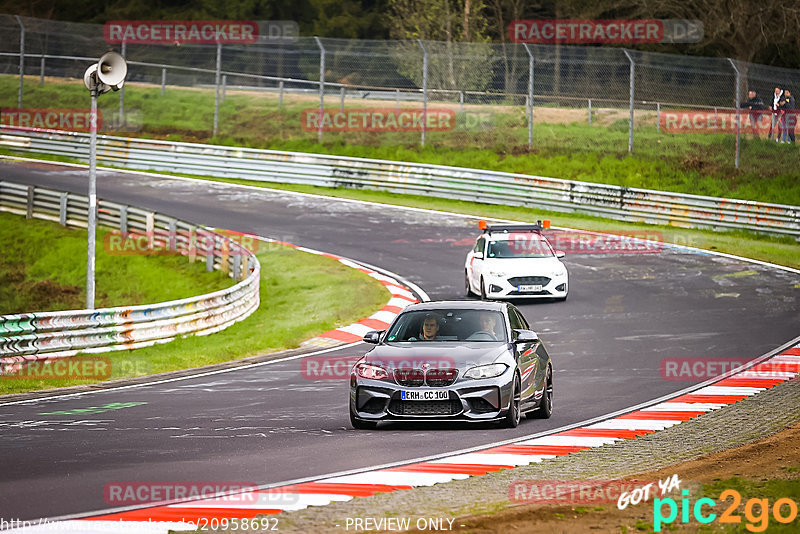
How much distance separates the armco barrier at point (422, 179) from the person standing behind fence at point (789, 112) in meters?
3.24

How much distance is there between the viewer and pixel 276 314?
75.8ft

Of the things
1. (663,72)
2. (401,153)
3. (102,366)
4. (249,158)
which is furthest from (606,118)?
(102,366)

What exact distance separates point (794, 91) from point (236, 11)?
151ft

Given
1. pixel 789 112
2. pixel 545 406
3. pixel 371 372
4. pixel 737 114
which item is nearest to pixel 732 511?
pixel 371 372

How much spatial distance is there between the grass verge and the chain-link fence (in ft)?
33.4

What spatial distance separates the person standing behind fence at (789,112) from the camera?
3231 cm

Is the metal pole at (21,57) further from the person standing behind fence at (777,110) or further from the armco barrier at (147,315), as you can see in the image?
the person standing behind fence at (777,110)

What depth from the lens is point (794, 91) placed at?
32.7 meters

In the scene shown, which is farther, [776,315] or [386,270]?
[386,270]

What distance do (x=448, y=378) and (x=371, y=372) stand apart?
Answer: 2.54ft

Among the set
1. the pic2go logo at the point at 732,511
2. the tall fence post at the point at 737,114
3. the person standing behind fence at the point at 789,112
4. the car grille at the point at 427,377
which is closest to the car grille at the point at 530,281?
the car grille at the point at 427,377

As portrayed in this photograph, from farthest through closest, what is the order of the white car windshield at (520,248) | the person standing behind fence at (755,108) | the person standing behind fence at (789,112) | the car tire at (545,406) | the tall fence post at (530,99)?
the tall fence post at (530,99)
the person standing behind fence at (755,108)
the person standing behind fence at (789,112)
the white car windshield at (520,248)
the car tire at (545,406)

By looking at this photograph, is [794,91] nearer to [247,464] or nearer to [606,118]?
[606,118]

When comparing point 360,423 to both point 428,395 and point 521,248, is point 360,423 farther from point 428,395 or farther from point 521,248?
point 521,248
